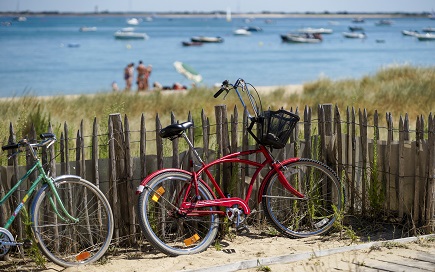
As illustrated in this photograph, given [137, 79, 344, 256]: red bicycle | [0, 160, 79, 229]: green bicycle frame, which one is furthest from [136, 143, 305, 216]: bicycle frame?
[0, 160, 79, 229]: green bicycle frame

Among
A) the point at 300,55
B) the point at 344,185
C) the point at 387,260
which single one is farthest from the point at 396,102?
the point at 300,55

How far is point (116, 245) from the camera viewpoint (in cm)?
645

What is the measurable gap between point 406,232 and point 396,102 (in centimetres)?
971

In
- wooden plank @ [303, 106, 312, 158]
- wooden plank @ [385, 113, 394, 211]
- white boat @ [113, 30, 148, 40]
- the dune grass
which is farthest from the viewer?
white boat @ [113, 30, 148, 40]

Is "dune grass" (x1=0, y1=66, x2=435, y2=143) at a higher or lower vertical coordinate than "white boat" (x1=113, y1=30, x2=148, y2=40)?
higher

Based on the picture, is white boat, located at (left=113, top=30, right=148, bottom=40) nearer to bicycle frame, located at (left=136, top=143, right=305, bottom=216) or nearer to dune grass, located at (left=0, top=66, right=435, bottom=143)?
dune grass, located at (left=0, top=66, right=435, bottom=143)

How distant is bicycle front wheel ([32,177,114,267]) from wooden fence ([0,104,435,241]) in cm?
16

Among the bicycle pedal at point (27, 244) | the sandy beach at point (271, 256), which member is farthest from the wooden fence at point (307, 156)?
the sandy beach at point (271, 256)

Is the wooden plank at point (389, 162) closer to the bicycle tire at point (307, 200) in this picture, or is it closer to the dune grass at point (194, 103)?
the bicycle tire at point (307, 200)

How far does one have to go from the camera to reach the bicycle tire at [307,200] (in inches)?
267

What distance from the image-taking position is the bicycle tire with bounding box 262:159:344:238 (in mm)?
6781

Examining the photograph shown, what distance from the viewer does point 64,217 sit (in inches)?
246

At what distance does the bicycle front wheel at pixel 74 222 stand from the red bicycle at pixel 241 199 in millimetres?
400

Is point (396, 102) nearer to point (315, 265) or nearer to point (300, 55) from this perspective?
point (315, 265)
